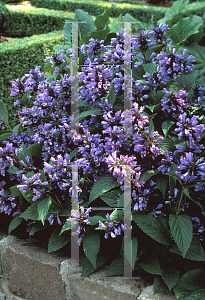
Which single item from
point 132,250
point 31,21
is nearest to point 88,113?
point 132,250

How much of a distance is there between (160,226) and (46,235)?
83 cm

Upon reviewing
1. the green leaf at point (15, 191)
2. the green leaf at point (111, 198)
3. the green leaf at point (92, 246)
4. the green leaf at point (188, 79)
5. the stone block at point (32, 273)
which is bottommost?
the stone block at point (32, 273)

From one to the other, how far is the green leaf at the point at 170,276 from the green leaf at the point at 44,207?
706 mm

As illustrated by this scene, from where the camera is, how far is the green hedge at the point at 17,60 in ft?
14.9

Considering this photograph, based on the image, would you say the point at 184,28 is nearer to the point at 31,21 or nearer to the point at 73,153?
the point at 73,153

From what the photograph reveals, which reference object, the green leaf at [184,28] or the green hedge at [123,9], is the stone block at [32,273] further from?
the green hedge at [123,9]

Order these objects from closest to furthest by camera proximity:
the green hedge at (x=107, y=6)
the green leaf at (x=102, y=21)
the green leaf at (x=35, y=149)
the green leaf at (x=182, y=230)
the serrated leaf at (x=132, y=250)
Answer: the green leaf at (x=182, y=230)
the serrated leaf at (x=132, y=250)
the green leaf at (x=35, y=149)
the green leaf at (x=102, y=21)
the green hedge at (x=107, y=6)

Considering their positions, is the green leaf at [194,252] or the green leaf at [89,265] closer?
the green leaf at [194,252]

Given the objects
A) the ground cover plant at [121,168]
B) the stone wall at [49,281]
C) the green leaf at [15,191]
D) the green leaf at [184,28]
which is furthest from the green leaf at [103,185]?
the green leaf at [184,28]

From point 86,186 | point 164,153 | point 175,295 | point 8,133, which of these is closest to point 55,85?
point 8,133

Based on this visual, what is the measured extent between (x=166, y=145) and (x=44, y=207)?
0.77m

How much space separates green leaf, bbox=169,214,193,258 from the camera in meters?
1.70

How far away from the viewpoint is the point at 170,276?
73.3 inches

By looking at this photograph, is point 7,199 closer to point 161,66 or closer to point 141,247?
point 141,247
